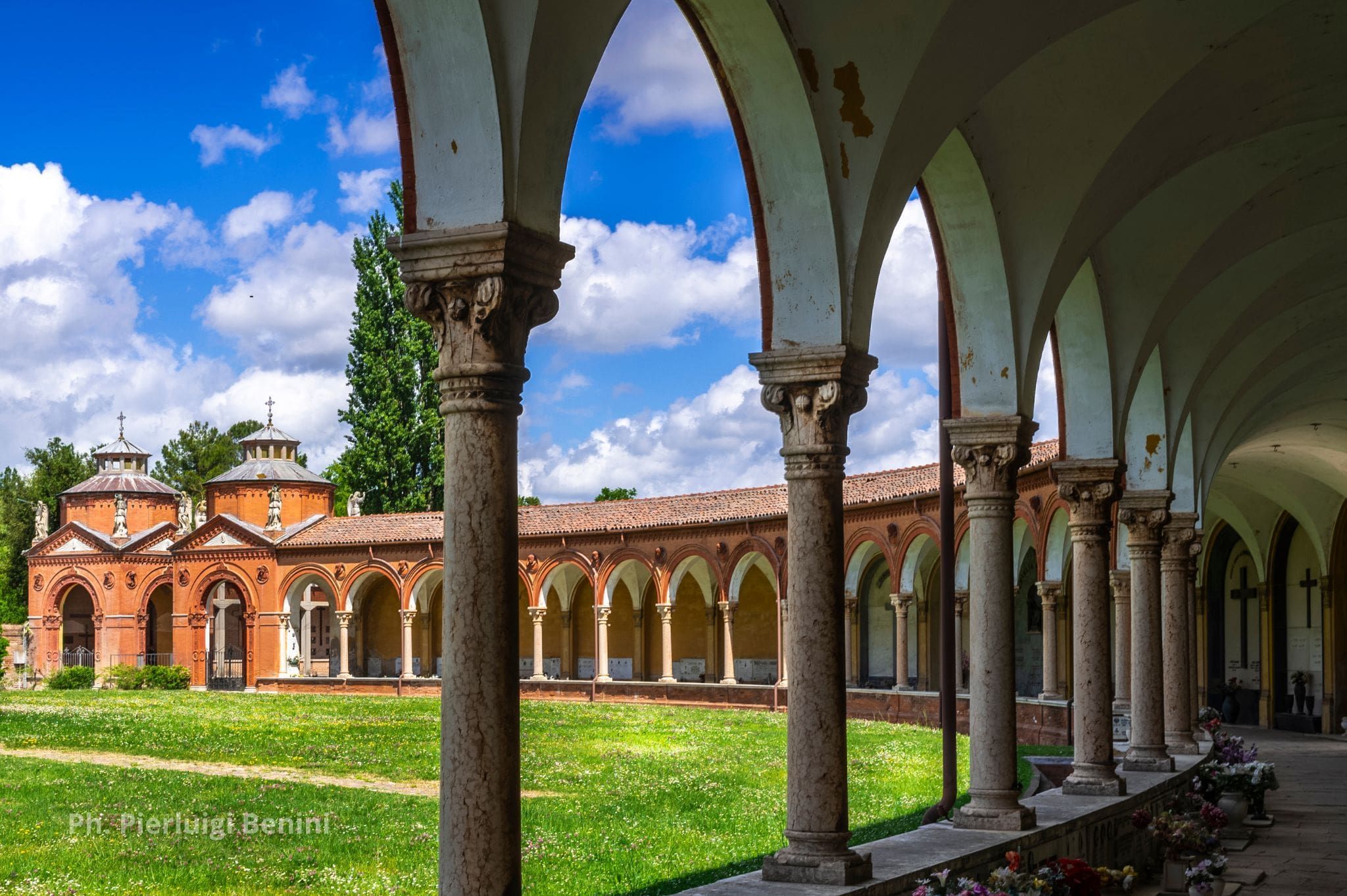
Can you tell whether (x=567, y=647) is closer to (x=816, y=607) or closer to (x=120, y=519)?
(x=120, y=519)

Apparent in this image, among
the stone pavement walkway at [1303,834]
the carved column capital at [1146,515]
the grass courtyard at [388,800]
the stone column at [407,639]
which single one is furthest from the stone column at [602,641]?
the carved column capital at [1146,515]

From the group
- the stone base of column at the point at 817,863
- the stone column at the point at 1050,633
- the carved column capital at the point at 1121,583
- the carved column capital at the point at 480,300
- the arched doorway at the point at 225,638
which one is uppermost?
the carved column capital at the point at 480,300

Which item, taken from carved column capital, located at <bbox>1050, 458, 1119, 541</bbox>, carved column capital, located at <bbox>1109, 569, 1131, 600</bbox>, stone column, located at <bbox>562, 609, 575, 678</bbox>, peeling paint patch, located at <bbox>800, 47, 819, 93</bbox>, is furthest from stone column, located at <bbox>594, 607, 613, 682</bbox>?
peeling paint patch, located at <bbox>800, 47, 819, 93</bbox>

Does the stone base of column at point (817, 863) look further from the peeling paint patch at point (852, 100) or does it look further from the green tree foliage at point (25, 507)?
the green tree foliage at point (25, 507)

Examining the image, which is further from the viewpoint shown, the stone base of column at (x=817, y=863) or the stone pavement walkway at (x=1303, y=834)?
the stone pavement walkway at (x=1303, y=834)

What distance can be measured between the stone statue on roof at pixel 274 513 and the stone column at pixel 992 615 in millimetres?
35054

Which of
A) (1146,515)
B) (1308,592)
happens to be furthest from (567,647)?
(1146,515)

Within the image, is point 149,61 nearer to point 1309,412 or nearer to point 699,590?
point 1309,412

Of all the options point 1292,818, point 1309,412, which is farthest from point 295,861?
point 1309,412

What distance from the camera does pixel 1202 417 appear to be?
1495 cm

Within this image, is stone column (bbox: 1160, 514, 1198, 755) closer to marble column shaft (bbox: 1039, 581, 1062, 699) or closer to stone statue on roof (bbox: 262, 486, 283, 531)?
marble column shaft (bbox: 1039, 581, 1062, 699)

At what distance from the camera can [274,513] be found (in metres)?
41.1

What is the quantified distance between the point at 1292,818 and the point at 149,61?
12.7 metres

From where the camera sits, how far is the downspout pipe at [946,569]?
8.56 metres
